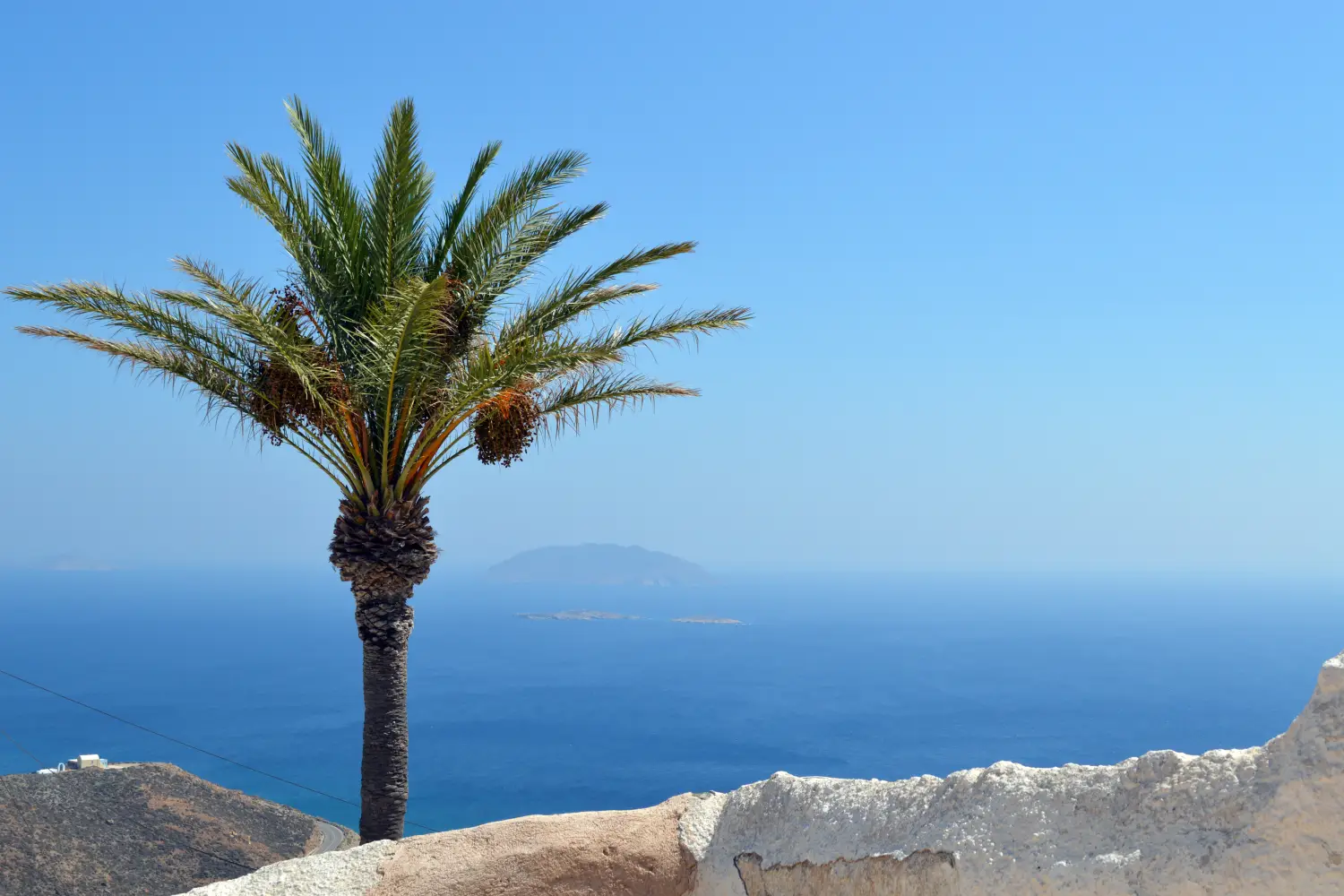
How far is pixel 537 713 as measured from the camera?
249 ft

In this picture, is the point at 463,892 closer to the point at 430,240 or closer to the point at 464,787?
the point at 430,240

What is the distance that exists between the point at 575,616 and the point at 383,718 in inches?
6389

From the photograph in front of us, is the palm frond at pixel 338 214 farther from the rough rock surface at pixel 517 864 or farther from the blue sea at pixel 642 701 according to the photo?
the blue sea at pixel 642 701

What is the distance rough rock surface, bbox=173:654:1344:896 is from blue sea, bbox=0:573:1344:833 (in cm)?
2938

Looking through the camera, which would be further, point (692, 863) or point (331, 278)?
point (331, 278)

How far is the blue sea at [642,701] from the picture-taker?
57.1 m

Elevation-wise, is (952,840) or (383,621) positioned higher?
(383,621)

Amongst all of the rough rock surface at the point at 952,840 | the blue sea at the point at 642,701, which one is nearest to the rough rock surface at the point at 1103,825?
the rough rock surface at the point at 952,840

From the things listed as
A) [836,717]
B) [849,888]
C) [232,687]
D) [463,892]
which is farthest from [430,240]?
[232,687]

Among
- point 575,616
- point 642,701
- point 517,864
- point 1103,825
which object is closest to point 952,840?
point 1103,825

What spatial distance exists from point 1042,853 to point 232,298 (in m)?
8.79

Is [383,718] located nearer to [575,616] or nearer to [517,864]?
[517,864]

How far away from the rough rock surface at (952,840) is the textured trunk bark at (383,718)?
3069mm

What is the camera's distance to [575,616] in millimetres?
170375
